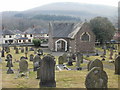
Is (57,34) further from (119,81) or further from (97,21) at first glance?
(119,81)

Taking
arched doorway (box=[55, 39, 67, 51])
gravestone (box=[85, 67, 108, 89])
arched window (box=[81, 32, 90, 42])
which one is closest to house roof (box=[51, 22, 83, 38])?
arched doorway (box=[55, 39, 67, 51])

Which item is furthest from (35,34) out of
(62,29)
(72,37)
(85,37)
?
(85,37)

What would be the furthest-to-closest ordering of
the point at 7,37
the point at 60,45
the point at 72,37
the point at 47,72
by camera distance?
1. the point at 7,37
2. the point at 60,45
3. the point at 72,37
4. the point at 47,72

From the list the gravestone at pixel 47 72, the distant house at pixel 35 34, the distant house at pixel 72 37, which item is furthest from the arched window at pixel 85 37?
the distant house at pixel 35 34

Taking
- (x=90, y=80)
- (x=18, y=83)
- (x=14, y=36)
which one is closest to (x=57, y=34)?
(x=14, y=36)

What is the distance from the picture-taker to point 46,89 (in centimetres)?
1313

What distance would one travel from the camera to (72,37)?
41094 millimetres

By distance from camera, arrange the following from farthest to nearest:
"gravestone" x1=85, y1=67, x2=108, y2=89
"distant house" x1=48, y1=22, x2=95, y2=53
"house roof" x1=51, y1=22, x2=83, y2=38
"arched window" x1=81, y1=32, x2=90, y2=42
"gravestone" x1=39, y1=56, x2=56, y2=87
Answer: "house roof" x1=51, y1=22, x2=83, y2=38, "arched window" x1=81, y1=32, x2=90, y2=42, "distant house" x1=48, y1=22, x2=95, y2=53, "gravestone" x1=39, y1=56, x2=56, y2=87, "gravestone" x1=85, y1=67, x2=108, y2=89

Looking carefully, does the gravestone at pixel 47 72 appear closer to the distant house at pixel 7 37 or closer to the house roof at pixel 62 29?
the house roof at pixel 62 29

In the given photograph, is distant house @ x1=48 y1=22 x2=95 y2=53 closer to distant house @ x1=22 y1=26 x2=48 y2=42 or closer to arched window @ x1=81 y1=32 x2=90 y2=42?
arched window @ x1=81 y1=32 x2=90 y2=42

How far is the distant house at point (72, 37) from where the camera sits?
4044 centimetres

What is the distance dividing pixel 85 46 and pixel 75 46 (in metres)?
2.19

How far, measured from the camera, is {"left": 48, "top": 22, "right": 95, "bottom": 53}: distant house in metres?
40.4

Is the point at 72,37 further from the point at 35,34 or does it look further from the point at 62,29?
the point at 35,34
